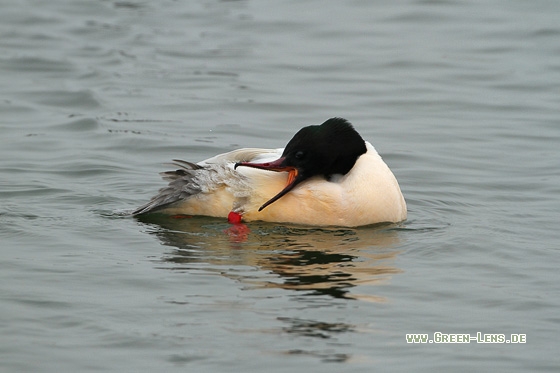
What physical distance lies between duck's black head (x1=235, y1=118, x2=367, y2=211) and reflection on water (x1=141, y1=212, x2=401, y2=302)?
1.20ft

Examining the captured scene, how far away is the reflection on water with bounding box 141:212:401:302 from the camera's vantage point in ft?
23.4

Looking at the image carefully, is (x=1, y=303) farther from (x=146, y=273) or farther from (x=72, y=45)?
(x=72, y=45)

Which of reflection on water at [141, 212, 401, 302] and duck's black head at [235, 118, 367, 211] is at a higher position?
duck's black head at [235, 118, 367, 211]

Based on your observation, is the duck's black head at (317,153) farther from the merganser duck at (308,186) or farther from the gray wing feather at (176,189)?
the gray wing feather at (176,189)

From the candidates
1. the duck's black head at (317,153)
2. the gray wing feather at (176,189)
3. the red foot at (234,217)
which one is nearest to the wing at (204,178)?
the gray wing feather at (176,189)

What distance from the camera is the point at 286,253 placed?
305 inches

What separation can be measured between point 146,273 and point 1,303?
103cm

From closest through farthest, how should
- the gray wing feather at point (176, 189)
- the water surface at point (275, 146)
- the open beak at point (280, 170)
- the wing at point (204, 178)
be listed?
the water surface at point (275, 146) → the open beak at point (280, 170) → the wing at point (204, 178) → the gray wing feather at point (176, 189)

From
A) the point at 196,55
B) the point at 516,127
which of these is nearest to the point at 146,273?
the point at 516,127

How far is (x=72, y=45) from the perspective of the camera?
16438mm

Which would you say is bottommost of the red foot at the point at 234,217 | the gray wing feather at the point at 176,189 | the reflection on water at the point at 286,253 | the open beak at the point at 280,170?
the reflection on water at the point at 286,253

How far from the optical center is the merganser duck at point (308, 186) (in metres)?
8.29

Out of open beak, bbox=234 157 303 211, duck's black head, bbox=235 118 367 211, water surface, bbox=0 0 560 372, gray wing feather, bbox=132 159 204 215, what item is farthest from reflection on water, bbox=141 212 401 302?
duck's black head, bbox=235 118 367 211

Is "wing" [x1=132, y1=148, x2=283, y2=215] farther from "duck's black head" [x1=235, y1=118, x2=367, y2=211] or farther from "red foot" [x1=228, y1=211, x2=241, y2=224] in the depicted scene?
"duck's black head" [x1=235, y1=118, x2=367, y2=211]
